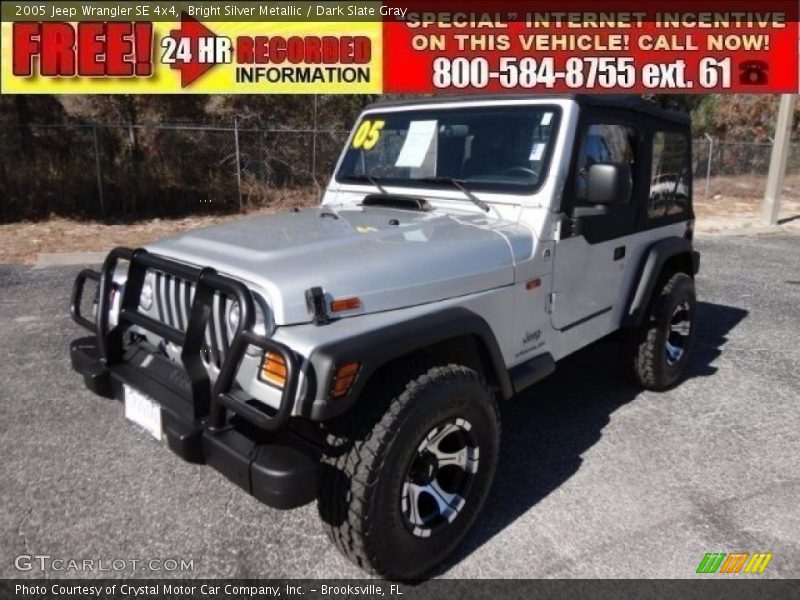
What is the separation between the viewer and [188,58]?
1247 centimetres

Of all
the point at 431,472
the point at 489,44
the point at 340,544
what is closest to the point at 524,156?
the point at 431,472

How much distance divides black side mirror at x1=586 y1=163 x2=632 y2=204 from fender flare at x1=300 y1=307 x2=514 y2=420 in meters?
0.98

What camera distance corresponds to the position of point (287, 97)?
14.6 metres

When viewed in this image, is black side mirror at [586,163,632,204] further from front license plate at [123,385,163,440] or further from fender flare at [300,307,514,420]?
front license plate at [123,385,163,440]

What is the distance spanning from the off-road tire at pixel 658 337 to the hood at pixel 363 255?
5.29 feet

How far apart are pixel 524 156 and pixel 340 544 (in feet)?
6.90

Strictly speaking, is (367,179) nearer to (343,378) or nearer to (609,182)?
(609,182)

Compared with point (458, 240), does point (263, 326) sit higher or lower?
lower

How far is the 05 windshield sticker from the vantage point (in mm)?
4004

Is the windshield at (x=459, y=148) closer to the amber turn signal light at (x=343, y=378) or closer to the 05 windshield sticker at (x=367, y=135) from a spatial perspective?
the 05 windshield sticker at (x=367, y=135)

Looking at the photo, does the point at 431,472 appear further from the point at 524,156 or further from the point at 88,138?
the point at 88,138

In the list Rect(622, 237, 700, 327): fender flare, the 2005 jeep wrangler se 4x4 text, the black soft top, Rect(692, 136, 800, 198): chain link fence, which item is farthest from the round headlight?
Rect(692, 136, 800, 198): chain link fence

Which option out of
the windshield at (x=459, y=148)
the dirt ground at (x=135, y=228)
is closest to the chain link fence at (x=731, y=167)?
the dirt ground at (x=135, y=228)

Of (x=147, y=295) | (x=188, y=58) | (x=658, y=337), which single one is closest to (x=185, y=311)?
(x=147, y=295)
